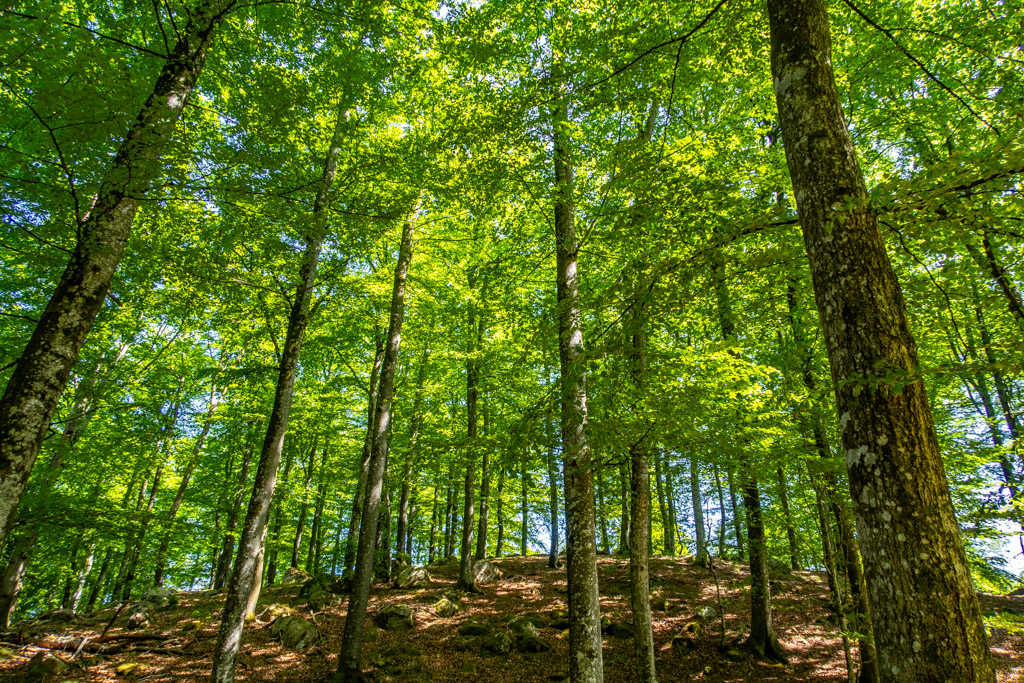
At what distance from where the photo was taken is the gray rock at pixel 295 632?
974 cm

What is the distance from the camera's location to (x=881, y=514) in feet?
6.34

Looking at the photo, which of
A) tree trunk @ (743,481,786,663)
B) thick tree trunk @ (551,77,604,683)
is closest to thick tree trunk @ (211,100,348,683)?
thick tree trunk @ (551,77,604,683)

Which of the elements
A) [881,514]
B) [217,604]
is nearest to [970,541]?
[881,514]

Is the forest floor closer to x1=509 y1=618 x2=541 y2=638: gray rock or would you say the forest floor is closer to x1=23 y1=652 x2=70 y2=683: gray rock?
x1=23 y1=652 x2=70 y2=683: gray rock

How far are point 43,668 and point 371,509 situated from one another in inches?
223

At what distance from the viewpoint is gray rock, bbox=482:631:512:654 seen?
9633 mm

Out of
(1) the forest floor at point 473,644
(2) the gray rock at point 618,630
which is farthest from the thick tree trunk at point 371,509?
(2) the gray rock at point 618,630

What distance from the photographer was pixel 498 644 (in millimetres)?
9734

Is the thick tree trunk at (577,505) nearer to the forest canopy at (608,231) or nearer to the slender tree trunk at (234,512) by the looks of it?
the forest canopy at (608,231)

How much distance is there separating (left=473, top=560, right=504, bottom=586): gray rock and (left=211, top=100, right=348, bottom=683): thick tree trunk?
8.75 meters

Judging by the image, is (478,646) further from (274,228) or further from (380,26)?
(380,26)

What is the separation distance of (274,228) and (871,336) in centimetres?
649

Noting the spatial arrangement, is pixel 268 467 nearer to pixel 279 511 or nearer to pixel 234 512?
pixel 234 512

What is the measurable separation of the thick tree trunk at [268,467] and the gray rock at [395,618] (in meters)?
4.95
